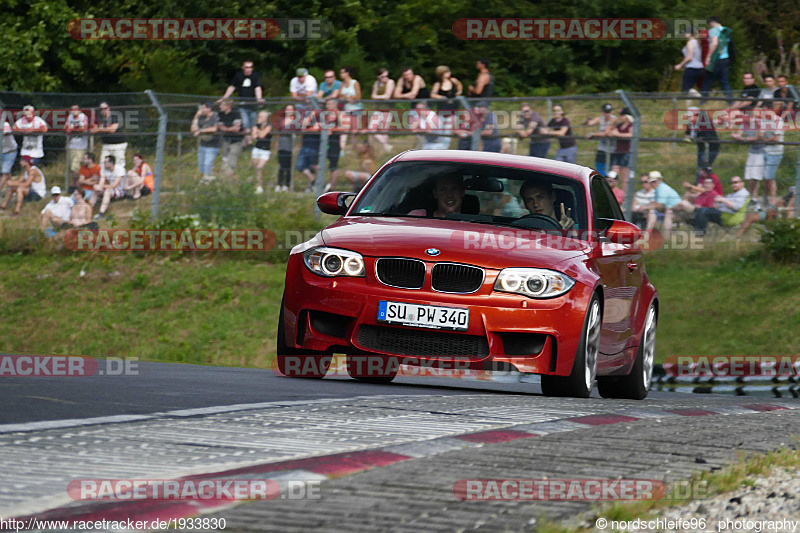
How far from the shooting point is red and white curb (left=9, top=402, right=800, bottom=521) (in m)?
3.75

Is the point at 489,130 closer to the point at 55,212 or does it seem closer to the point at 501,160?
the point at 55,212

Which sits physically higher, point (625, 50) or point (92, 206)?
point (625, 50)

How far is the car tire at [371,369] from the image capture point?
9281mm

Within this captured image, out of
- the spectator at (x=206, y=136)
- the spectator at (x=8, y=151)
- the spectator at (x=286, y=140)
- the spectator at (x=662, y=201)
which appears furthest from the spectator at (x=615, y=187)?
the spectator at (x=8, y=151)

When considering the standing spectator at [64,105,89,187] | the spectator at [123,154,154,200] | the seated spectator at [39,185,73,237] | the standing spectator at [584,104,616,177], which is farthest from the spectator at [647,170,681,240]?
the seated spectator at [39,185,73,237]

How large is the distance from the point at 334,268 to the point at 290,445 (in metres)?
3.54

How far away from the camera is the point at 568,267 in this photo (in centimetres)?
872

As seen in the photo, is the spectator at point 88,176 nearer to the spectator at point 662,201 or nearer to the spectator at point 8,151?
the spectator at point 8,151

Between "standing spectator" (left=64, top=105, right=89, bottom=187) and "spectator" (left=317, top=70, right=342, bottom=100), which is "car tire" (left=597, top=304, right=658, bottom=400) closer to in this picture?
"spectator" (left=317, top=70, right=342, bottom=100)

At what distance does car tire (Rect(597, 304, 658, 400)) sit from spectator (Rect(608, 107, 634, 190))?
310 inches

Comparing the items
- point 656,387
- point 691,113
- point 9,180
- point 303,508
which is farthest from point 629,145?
point 303,508

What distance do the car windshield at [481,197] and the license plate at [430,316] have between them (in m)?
1.10

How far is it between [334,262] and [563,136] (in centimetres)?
1071

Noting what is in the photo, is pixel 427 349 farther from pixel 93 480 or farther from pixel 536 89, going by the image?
pixel 536 89
